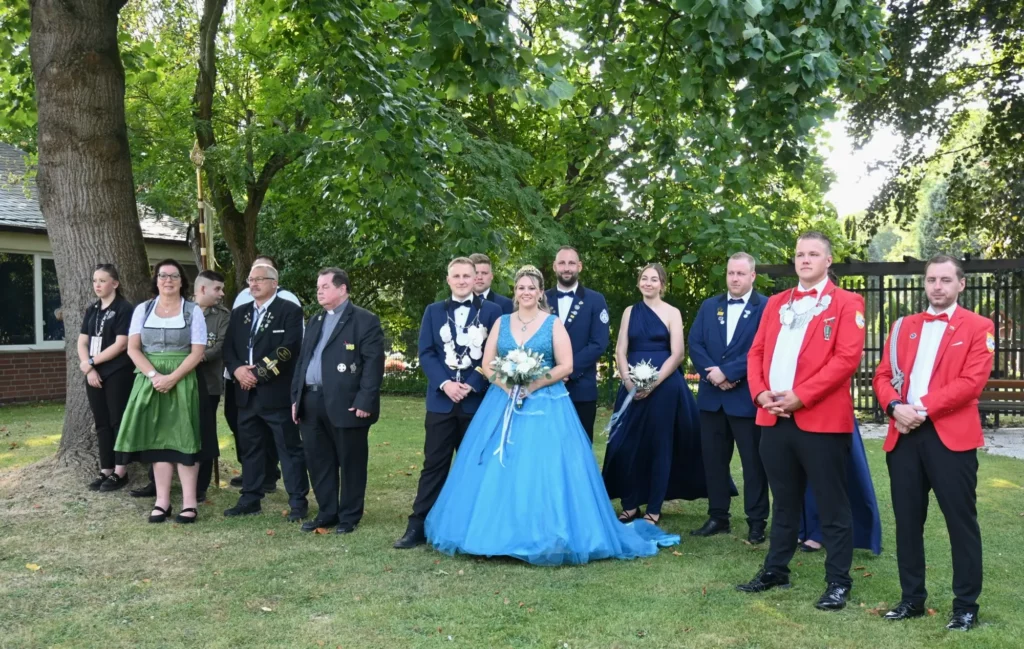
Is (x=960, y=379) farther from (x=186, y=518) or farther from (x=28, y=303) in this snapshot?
(x=28, y=303)

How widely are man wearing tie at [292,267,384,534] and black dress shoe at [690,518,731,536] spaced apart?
8.22ft

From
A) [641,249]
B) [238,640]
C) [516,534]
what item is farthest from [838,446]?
[641,249]

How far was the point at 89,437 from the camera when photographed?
800 centimetres

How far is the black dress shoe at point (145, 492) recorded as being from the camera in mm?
7616

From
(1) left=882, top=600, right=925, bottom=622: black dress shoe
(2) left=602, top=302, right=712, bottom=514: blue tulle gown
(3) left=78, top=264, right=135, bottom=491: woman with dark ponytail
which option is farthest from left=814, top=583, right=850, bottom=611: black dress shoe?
(3) left=78, top=264, right=135, bottom=491: woman with dark ponytail

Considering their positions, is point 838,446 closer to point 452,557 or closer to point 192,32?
point 452,557

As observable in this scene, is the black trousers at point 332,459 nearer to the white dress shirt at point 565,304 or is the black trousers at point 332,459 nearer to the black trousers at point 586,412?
the black trousers at point 586,412

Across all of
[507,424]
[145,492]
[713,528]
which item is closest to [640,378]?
[713,528]

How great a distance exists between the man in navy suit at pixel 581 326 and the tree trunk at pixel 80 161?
12.5 ft

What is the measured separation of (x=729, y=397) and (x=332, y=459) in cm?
298

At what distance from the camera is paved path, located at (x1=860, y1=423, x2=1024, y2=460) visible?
11188mm

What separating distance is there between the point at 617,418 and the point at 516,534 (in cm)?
→ 176

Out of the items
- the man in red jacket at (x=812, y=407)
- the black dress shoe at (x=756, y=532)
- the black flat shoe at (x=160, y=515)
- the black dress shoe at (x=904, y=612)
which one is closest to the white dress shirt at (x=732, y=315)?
the black dress shoe at (x=756, y=532)

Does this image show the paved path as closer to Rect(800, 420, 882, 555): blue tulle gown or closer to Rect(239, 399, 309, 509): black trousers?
Rect(800, 420, 882, 555): blue tulle gown
